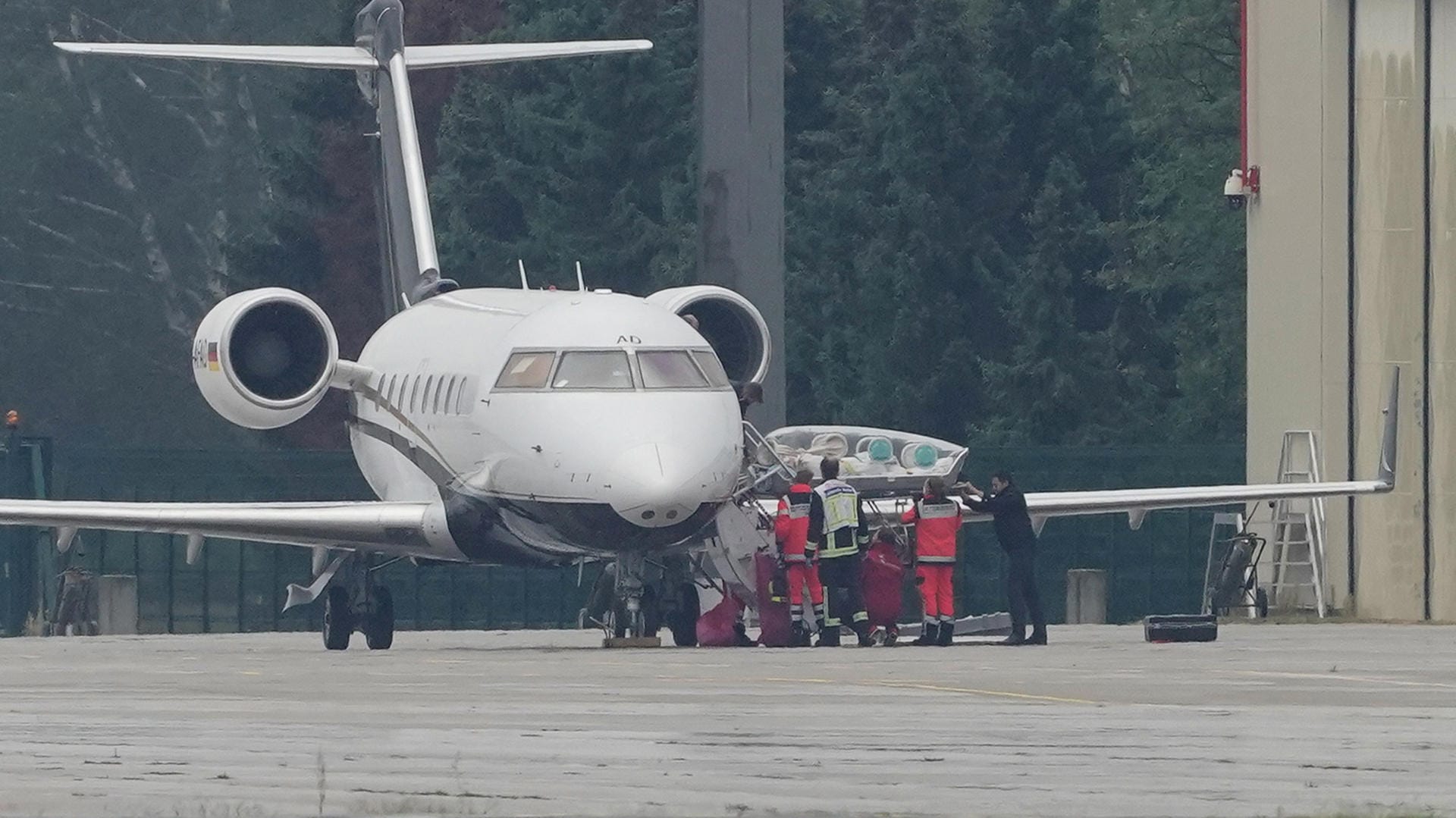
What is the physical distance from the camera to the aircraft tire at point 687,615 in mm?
26312

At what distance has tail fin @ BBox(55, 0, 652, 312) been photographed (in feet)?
104

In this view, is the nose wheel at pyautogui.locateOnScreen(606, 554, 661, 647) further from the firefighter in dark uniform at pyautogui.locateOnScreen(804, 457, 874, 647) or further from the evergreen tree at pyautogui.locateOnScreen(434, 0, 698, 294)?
the evergreen tree at pyautogui.locateOnScreen(434, 0, 698, 294)

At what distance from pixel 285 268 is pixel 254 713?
167ft

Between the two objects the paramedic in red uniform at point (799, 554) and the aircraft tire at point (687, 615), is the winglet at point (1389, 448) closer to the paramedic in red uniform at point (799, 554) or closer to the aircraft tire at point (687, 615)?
the paramedic in red uniform at point (799, 554)

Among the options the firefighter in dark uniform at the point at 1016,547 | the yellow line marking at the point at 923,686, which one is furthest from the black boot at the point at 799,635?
the yellow line marking at the point at 923,686

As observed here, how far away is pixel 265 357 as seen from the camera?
27656 millimetres

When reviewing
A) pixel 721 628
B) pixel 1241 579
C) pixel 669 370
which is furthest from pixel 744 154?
pixel 669 370

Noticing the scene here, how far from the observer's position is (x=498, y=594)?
43656 mm

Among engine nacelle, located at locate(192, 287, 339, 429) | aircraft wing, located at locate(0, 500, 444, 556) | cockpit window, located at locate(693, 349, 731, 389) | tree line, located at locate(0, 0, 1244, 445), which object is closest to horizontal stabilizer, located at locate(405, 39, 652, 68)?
engine nacelle, located at locate(192, 287, 339, 429)

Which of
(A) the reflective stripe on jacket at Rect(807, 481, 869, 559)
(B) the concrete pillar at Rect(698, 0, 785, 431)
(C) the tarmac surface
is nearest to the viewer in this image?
(C) the tarmac surface

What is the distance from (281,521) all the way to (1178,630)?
727 cm

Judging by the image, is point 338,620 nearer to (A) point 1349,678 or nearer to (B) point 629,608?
(B) point 629,608

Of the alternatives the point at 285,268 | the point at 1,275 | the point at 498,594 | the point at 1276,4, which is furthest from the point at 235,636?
the point at 1,275

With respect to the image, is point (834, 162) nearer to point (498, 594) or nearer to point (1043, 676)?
point (498, 594)
